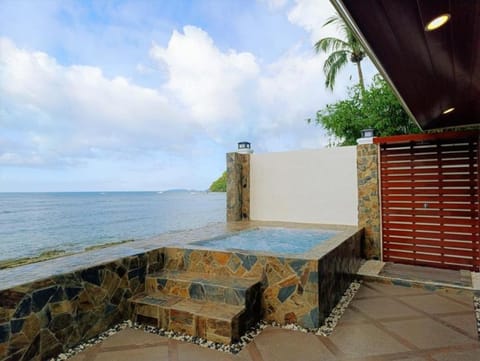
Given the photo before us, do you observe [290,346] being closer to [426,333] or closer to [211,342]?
[211,342]

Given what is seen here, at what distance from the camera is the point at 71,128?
24.8 meters

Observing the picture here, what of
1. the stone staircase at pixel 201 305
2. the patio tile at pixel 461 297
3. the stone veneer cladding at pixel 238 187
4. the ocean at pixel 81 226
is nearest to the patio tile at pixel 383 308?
the patio tile at pixel 461 297

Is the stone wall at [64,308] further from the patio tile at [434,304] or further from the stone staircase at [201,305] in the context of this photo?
the patio tile at [434,304]

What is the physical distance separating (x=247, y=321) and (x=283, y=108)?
51.3 ft

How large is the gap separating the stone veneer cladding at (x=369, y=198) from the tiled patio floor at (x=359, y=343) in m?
2.24

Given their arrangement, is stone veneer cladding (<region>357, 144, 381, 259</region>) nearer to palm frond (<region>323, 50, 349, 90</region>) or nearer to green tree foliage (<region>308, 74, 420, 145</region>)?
green tree foliage (<region>308, 74, 420, 145</region>)

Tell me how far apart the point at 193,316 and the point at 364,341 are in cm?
182

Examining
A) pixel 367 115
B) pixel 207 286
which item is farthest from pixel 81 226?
pixel 207 286

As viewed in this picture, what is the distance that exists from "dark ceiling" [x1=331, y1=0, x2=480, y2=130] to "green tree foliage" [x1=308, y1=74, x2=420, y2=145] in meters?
6.44

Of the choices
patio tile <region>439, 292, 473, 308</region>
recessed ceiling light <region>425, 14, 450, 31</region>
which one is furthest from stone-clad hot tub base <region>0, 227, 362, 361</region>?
recessed ceiling light <region>425, 14, 450, 31</region>

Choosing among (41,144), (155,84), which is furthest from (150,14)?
(41,144)

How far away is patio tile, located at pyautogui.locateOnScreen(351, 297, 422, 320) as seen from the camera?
3.80 metres

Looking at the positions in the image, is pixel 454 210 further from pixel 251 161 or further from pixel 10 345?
pixel 10 345

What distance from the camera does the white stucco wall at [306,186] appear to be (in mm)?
6918
